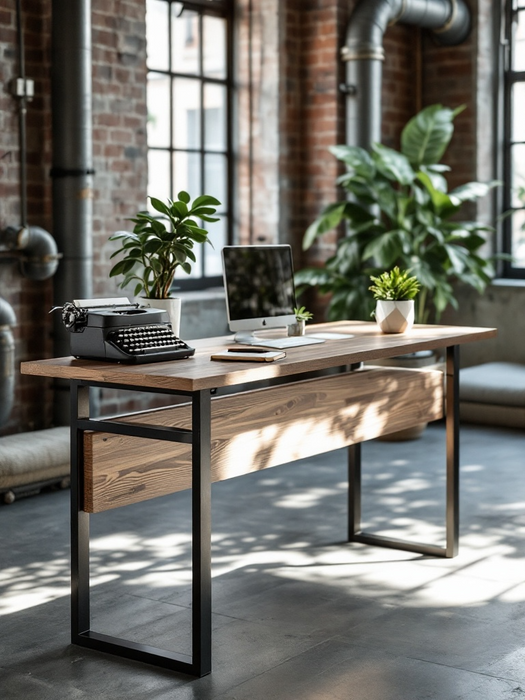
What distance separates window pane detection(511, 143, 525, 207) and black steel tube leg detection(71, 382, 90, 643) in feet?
17.6

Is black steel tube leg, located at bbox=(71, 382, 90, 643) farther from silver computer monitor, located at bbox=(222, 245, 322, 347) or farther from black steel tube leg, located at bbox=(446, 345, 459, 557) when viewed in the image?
black steel tube leg, located at bbox=(446, 345, 459, 557)

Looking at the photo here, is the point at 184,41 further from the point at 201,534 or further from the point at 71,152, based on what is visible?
the point at 201,534

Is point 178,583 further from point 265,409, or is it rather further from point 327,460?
point 327,460

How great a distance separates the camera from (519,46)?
8.05 metres

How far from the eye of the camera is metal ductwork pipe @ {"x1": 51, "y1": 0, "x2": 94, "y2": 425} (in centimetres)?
567

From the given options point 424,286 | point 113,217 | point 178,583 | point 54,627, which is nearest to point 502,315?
point 424,286

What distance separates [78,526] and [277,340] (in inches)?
40.8

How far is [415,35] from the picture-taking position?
26.5ft

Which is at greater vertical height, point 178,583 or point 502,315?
point 502,315

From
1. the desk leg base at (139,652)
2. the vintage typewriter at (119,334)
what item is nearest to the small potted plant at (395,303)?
the vintage typewriter at (119,334)

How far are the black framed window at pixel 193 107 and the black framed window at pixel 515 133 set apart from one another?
2118 mm

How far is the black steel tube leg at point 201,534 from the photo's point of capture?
10.6 ft

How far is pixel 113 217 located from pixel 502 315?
10.0ft

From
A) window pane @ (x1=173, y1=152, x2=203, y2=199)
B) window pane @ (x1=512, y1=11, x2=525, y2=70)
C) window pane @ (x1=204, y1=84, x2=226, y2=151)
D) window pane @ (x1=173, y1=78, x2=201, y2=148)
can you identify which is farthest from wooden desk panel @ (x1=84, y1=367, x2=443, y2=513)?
window pane @ (x1=512, y1=11, x2=525, y2=70)
